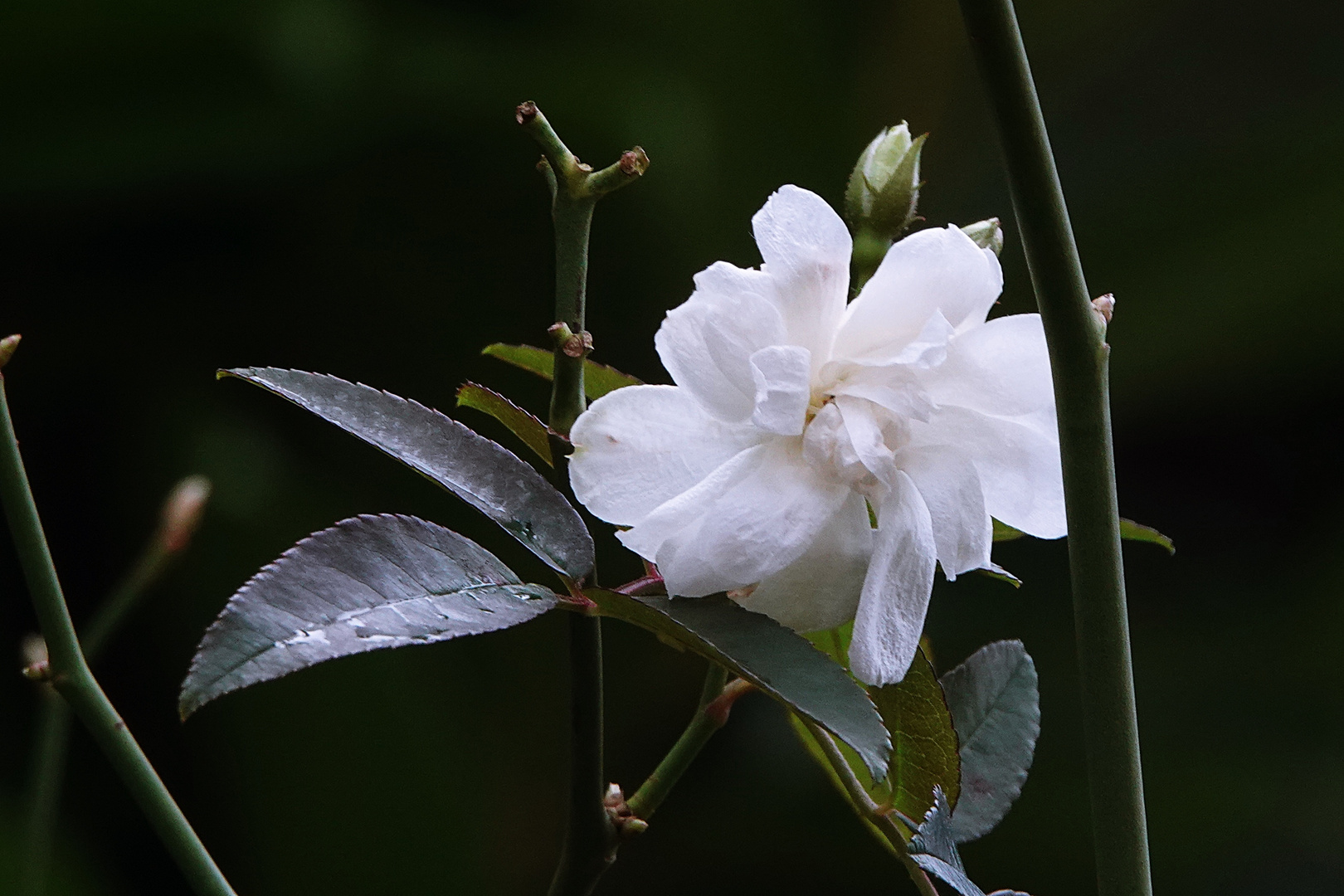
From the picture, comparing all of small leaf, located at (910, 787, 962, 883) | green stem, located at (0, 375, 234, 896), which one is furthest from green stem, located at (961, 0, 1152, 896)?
green stem, located at (0, 375, 234, 896)

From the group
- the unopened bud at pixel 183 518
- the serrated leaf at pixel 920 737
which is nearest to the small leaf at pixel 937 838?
the serrated leaf at pixel 920 737

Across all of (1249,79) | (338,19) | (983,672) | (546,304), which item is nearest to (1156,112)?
(1249,79)

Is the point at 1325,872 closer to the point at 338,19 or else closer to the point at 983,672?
the point at 983,672

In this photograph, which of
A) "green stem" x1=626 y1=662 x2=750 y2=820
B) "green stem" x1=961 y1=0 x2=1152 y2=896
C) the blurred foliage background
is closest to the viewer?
"green stem" x1=961 y1=0 x2=1152 y2=896

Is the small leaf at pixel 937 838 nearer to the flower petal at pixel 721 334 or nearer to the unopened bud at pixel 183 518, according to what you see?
the flower petal at pixel 721 334

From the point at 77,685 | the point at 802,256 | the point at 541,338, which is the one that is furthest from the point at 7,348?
the point at 541,338

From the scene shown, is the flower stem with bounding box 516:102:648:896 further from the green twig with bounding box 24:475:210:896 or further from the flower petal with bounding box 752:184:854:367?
the green twig with bounding box 24:475:210:896

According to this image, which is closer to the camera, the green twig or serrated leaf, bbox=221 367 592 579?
serrated leaf, bbox=221 367 592 579
